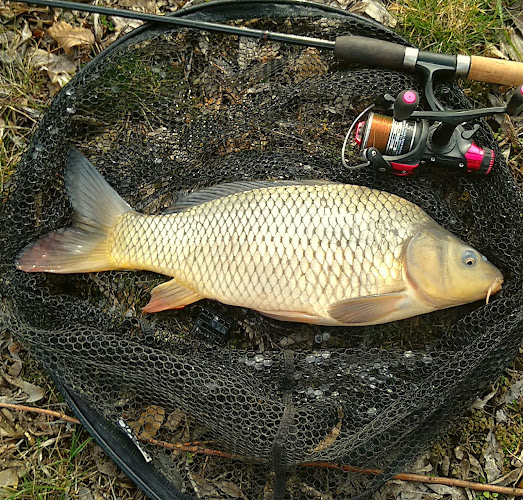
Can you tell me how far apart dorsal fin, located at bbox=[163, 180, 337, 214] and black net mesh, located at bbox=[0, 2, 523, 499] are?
0.09m

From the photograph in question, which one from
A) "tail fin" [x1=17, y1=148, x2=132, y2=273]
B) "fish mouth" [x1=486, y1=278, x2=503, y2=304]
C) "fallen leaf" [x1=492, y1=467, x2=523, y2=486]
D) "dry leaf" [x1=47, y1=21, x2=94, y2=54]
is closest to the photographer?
"fish mouth" [x1=486, y1=278, x2=503, y2=304]

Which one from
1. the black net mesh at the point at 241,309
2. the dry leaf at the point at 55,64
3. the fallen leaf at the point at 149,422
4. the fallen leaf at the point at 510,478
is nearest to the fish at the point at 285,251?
the black net mesh at the point at 241,309

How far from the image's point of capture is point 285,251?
1.80 meters

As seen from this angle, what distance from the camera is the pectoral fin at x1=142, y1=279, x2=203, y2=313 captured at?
1.91 m

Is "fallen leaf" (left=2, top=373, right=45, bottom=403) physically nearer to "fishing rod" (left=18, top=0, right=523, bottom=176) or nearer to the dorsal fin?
the dorsal fin

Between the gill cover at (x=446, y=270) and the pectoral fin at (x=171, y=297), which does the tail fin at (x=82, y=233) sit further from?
the gill cover at (x=446, y=270)

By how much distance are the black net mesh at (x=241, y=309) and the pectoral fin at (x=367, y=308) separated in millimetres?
136

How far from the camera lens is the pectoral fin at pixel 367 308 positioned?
5.85ft

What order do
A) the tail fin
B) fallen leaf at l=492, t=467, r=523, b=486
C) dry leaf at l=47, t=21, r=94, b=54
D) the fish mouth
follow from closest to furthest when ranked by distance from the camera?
the fish mouth → the tail fin → fallen leaf at l=492, t=467, r=523, b=486 → dry leaf at l=47, t=21, r=94, b=54

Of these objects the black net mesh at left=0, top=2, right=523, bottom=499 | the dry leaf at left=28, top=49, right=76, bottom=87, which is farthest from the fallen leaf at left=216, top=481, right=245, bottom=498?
the dry leaf at left=28, top=49, right=76, bottom=87

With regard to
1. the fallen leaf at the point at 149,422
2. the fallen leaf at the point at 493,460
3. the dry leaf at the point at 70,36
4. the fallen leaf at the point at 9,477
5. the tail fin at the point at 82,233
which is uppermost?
the dry leaf at the point at 70,36

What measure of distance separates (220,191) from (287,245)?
0.34 meters

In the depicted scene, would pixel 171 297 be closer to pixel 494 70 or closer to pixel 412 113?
pixel 412 113

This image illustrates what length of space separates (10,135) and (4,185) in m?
0.32
